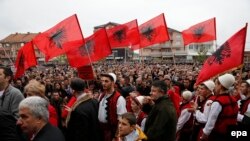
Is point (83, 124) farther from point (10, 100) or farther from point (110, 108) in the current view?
point (10, 100)

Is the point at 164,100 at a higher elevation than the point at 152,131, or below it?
higher

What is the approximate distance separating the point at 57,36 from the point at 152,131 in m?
5.15

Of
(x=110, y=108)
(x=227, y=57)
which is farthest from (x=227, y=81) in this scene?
(x=110, y=108)

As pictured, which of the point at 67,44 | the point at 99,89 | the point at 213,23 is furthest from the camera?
the point at 213,23

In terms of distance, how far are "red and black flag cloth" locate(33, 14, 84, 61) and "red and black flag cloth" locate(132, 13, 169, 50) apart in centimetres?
499

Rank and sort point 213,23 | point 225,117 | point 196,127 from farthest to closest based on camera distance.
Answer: point 213,23
point 196,127
point 225,117

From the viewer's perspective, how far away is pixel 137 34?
1442 cm

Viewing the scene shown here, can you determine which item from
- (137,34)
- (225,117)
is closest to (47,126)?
(225,117)

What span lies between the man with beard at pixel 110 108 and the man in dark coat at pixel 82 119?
0.63 metres

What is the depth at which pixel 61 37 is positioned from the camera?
882 cm

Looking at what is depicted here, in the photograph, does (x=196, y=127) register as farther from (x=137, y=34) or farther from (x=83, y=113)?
(x=137, y=34)

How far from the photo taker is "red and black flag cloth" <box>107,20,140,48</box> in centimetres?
1416

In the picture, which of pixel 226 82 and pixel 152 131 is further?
pixel 226 82

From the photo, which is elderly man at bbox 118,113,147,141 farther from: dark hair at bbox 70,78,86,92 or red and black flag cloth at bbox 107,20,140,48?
red and black flag cloth at bbox 107,20,140,48
